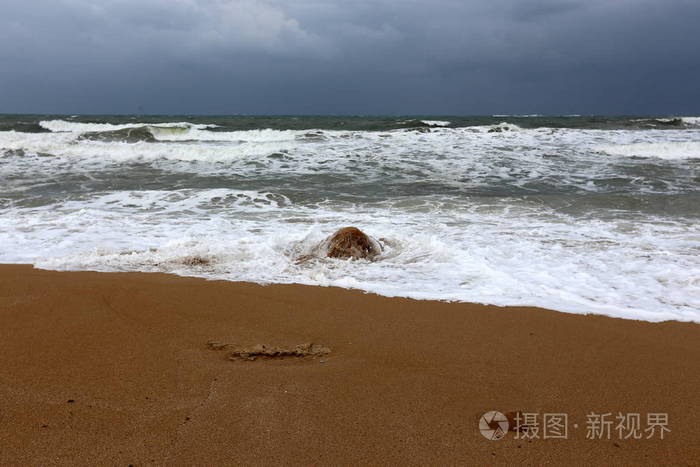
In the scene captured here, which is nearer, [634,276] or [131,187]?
[634,276]

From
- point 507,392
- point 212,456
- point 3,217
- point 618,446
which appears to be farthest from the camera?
point 3,217

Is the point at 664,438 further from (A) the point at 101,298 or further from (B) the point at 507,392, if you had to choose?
(A) the point at 101,298

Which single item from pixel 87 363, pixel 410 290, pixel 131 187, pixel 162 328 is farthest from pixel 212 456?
pixel 131 187

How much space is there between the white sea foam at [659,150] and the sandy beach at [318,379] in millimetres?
15658

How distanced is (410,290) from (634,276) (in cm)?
210

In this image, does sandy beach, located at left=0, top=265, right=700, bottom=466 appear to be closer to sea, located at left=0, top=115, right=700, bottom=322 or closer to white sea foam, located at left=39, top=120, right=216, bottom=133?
sea, located at left=0, top=115, right=700, bottom=322

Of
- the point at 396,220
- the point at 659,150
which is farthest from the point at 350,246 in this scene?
the point at 659,150

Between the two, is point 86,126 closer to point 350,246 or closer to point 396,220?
point 396,220

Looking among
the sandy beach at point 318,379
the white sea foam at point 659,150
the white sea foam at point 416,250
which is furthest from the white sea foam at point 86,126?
the sandy beach at point 318,379

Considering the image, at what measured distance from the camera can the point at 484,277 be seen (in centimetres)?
399

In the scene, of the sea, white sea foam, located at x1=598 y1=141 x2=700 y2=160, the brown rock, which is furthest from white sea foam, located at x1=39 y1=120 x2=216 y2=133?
the brown rock

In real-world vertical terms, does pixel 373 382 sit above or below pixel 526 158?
below

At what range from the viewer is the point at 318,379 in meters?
2.31

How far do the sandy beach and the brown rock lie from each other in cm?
110
